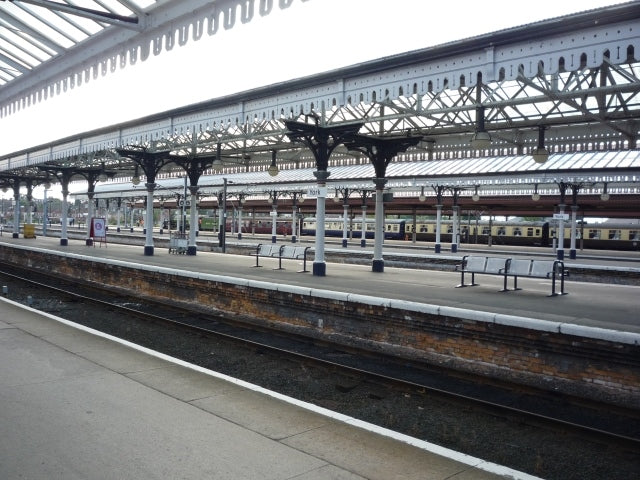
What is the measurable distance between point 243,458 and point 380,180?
1182 centimetres

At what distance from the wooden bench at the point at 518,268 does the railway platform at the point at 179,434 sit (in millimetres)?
7358

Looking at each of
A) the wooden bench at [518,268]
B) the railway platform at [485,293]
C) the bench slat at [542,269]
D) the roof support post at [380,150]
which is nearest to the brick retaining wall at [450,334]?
the railway platform at [485,293]

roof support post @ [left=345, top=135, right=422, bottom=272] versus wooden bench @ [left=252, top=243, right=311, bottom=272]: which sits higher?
roof support post @ [left=345, top=135, right=422, bottom=272]

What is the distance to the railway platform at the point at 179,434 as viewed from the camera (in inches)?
151

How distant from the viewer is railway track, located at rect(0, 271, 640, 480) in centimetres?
523

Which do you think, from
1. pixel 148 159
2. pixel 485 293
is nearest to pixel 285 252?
pixel 485 293

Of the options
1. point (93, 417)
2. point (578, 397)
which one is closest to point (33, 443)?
point (93, 417)

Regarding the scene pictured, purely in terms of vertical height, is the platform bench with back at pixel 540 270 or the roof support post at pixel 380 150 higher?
the roof support post at pixel 380 150

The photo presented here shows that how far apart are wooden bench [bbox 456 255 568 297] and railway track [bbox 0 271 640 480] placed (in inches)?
164

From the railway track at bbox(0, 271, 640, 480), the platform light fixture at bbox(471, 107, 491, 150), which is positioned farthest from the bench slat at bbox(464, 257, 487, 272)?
the railway track at bbox(0, 271, 640, 480)

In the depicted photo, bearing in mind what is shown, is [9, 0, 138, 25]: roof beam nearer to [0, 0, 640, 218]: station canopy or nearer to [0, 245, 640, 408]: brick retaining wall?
[0, 0, 640, 218]: station canopy

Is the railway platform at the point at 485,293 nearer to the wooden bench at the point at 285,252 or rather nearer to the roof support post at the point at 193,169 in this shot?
the wooden bench at the point at 285,252

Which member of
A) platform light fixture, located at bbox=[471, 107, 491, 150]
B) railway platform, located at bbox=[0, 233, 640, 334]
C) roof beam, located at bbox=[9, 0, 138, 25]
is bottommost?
railway platform, located at bbox=[0, 233, 640, 334]

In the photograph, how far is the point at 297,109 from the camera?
13.0 meters
